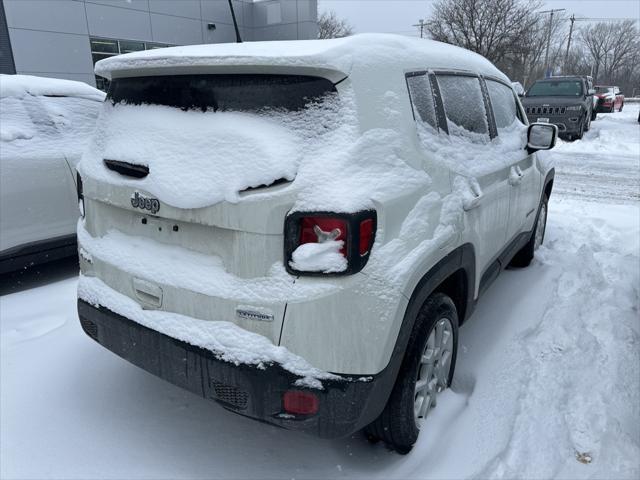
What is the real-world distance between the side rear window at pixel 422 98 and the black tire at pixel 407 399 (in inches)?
34.2

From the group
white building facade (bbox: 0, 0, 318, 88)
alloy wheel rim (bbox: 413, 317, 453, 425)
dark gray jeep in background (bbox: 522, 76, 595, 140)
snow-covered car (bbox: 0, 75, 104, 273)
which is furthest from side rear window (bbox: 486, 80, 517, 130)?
white building facade (bbox: 0, 0, 318, 88)

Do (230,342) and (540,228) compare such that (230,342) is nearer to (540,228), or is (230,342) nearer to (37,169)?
(37,169)

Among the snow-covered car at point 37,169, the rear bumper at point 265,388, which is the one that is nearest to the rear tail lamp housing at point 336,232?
the rear bumper at point 265,388

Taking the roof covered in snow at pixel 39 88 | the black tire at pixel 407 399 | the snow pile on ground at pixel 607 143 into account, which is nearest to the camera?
the black tire at pixel 407 399

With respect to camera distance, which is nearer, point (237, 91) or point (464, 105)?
point (237, 91)

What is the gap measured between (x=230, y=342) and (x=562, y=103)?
15.1 metres

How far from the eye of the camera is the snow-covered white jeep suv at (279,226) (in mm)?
1839

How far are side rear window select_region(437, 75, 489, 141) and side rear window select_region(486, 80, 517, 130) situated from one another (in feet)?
1.02

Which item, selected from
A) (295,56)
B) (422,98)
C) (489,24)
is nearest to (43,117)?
(295,56)

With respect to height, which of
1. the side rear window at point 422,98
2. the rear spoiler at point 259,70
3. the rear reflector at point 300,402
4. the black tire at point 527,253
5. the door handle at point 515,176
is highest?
the rear spoiler at point 259,70

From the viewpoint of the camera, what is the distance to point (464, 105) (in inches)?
114

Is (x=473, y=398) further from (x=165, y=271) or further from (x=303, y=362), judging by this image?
(x=165, y=271)

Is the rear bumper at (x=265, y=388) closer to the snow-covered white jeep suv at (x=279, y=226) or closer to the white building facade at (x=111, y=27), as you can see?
the snow-covered white jeep suv at (x=279, y=226)

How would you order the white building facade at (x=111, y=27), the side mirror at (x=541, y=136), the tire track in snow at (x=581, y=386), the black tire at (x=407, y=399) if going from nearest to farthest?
the black tire at (x=407, y=399) < the tire track in snow at (x=581, y=386) < the side mirror at (x=541, y=136) < the white building facade at (x=111, y=27)
